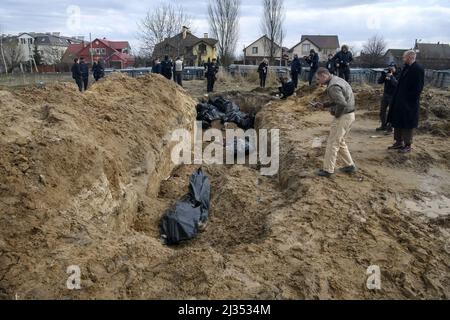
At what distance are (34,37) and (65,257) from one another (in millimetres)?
76732

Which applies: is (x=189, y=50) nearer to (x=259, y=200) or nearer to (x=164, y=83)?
(x=164, y=83)

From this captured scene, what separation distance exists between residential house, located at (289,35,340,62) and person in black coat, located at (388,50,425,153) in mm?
55782

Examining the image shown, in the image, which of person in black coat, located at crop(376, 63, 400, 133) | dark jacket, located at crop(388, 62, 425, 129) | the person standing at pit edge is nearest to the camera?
dark jacket, located at crop(388, 62, 425, 129)

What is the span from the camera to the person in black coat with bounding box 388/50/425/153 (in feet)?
22.3

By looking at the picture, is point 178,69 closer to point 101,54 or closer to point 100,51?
point 101,54

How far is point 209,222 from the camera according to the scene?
19.2ft

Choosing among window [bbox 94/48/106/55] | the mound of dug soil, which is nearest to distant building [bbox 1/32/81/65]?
window [bbox 94/48/106/55]

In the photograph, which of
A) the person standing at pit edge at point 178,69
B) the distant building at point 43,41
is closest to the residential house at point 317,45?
the distant building at point 43,41

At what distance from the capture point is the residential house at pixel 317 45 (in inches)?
2432

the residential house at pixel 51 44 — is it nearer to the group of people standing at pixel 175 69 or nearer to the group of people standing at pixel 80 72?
the group of people standing at pixel 80 72

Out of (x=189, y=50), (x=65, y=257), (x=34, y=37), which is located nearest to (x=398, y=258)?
(x=65, y=257)

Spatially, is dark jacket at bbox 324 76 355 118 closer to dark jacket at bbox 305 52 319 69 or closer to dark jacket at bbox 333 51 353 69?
dark jacket at bbox 333 51 353 69

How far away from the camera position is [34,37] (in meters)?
69.2

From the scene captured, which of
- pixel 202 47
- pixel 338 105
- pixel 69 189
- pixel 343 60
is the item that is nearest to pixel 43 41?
pixel 202 47
